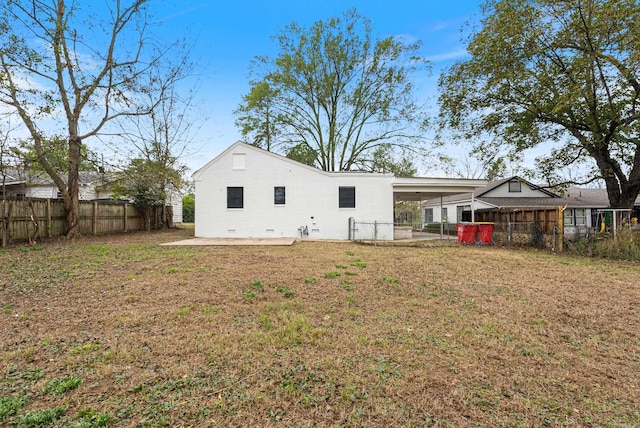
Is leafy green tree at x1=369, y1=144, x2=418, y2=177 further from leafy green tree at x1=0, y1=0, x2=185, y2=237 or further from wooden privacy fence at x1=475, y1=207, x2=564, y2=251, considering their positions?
leafy green tree at x1=0, y1=0, x2=185, y2=237

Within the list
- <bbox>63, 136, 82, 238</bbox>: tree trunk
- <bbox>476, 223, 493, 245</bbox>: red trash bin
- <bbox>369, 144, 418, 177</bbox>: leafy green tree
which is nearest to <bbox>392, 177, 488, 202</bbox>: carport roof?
<bbox>476, 223, 493, 245</bbox>: red trash bin

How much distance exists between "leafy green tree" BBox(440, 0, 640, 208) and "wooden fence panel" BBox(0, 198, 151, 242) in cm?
1786

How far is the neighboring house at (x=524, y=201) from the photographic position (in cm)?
2050

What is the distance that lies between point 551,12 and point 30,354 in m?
16.4

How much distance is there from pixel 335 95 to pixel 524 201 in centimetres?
1585

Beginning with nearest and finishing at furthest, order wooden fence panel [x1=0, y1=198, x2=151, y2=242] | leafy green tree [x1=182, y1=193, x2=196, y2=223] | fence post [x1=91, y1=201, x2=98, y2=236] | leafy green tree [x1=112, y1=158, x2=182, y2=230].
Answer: wooden fence panel [x1=0, y1=198, x2=151, y2=242] → fence post [x1=91, y1=201, x2=98, y2=236] → leafy green tree [x1=112, y1=158, x2=182, y2=230] → leafy green tree [x1=182, y1=193, x2=196, y2=223]

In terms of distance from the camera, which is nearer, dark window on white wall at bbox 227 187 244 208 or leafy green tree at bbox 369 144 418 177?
dark window on white wall at bbox 227 187 244 208

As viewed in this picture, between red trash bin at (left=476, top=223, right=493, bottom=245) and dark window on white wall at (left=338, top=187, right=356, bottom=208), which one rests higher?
dark window on white wall at (left=338, top=187, right=356, bottom=208)

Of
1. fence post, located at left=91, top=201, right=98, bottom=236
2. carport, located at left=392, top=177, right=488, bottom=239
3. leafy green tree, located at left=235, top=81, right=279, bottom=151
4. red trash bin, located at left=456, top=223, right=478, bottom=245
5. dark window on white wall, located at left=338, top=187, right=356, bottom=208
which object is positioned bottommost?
red trash bin, located at left=456, top=223, right=478, bottom=245

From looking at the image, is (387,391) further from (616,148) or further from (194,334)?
(616,148)

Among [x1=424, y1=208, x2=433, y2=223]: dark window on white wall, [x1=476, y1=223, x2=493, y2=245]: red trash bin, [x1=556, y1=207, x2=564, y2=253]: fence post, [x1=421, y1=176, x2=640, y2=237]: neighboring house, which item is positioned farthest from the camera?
[x1=424, y1=208, x2=433, y2=223]: dark window on white wall

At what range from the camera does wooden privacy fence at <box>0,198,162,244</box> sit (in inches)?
389

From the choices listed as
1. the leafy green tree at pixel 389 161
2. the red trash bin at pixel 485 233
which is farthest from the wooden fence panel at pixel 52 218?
the red trash bin at pixel 485 233

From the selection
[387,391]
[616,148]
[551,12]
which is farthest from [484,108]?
[387,391]
